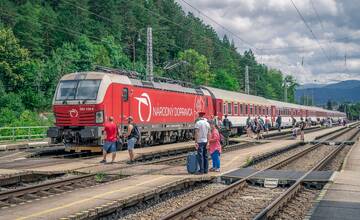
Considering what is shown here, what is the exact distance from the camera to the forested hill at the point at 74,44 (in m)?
66.8

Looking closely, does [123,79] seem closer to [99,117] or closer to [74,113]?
[99,117]

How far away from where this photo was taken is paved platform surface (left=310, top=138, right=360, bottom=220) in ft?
31.6

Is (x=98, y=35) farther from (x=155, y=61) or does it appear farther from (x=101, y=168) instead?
(x=101, y=168)

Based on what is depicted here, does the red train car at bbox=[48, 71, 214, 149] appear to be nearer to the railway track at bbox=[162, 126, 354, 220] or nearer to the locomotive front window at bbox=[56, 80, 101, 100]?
the locomotive front window at bbox=[56, 80, 101, 100]

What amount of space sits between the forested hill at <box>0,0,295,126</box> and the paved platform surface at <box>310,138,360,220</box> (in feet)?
133

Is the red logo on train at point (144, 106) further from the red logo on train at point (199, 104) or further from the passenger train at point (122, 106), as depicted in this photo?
the red logo on train at point (199, 104)

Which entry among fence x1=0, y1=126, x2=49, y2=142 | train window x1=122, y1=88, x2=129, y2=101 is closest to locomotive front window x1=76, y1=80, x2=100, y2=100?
train window x1=122, y1=88, x2=129, y2=101

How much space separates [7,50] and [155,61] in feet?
127

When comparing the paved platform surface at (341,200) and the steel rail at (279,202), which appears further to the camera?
the steel rail at (279,202)

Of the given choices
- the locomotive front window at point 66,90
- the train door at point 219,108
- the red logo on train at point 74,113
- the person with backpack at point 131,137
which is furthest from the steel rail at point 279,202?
the train door at point 219,108

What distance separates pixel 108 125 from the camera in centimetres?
1902

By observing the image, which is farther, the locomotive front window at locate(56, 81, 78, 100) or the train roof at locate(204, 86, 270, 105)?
the train roof at locate(204, 86, 270, 105)

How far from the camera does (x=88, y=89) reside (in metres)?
22.8

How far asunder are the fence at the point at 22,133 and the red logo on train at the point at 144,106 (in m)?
10.3
